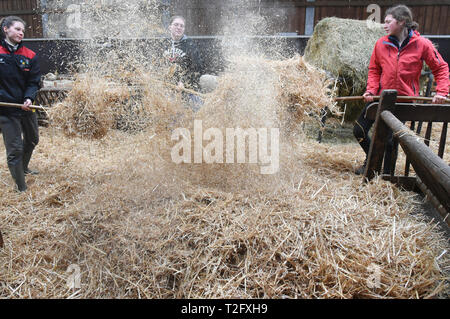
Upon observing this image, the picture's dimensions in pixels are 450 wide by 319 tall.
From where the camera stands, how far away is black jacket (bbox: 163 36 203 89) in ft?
13.7

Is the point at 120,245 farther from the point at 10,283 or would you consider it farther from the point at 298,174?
the point at 298,174

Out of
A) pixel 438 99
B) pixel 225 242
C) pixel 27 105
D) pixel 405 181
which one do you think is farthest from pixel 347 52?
pixel 27 105

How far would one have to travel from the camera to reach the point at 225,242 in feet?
7.39

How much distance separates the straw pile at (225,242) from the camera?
201 centimetres

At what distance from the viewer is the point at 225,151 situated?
10.4 ft

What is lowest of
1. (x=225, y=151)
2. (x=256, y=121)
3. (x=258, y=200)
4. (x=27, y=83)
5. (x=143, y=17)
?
(x=258, y=200)

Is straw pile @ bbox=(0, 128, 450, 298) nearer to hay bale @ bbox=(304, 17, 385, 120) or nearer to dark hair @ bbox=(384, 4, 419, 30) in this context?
dark hair @ bbox=(384, 4, 419, 30)

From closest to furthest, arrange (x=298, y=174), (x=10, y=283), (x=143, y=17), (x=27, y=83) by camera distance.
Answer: (x=10, y=283), (x=298, y=174), (x=27, y=83), (x=143, y=17)

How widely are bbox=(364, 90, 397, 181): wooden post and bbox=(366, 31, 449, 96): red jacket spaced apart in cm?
57

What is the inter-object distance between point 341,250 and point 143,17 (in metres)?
8.09

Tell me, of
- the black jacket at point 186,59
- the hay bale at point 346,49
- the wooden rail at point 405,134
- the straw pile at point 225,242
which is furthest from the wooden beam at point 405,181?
the hay bale at point 346,49

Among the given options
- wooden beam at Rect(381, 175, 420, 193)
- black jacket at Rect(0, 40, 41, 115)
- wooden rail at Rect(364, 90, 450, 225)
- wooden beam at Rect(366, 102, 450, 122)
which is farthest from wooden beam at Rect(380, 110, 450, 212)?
black jacket at Rect(0, 40, 41, 115)

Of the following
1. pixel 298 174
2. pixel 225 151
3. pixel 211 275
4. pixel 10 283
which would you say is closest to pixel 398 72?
pixel 298 174

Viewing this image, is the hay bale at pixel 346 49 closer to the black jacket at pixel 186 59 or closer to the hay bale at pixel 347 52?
the hay bale at pixel 347 52
